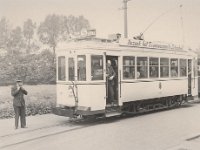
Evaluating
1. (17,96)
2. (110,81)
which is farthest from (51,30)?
(17,96)

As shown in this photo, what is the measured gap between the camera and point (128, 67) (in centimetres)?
1470

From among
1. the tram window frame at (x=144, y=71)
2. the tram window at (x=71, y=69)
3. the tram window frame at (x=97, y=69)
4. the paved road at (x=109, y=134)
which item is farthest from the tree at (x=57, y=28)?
the tram window frame at (x=97, y=69)

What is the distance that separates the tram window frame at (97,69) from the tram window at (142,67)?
7.67 feet

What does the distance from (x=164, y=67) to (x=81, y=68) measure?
523cm

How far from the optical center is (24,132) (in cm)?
1179

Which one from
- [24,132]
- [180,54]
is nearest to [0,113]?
[24,132]

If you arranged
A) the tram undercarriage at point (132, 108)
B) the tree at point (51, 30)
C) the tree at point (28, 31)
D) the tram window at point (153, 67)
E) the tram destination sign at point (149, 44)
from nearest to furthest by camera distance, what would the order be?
the tram undercarriage at point (132, 108), the tram destination sign at point (149, 44), the tram window at point (153, 67), the tree at point (28, 31), the tree at point (51, 30)

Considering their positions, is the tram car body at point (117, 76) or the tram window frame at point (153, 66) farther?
the tram window frame at point (153, 66)

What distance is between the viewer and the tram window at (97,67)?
13.1 m

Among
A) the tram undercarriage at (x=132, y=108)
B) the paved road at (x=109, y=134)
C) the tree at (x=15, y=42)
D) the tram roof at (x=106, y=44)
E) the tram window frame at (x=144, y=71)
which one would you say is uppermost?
the tree at (x=15, y=42)

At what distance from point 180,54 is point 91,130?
840 cm

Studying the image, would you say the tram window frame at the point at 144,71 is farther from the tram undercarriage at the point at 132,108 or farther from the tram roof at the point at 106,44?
the tram undercarriage at the point at 132,108

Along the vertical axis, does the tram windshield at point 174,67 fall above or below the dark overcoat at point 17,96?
above

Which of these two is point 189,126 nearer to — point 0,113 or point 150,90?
point 150,90
